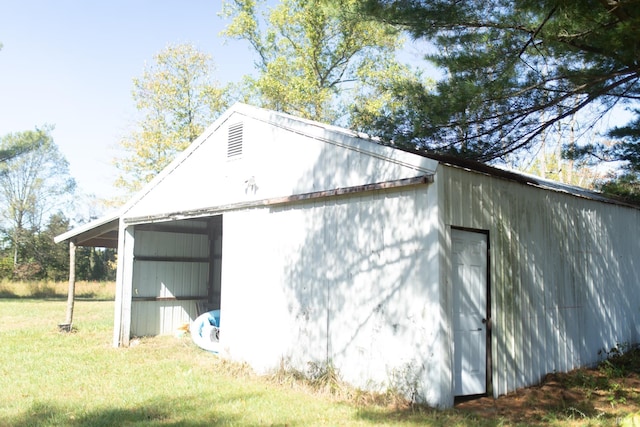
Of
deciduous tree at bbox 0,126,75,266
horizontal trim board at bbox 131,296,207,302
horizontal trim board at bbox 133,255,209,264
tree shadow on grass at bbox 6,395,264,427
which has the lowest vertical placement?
tree shadow on grass at bbox 6,395,264,427

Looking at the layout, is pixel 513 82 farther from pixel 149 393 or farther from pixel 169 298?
pixel 169 298

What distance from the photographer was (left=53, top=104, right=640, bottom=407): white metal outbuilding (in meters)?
6.61

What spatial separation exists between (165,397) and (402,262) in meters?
3.60

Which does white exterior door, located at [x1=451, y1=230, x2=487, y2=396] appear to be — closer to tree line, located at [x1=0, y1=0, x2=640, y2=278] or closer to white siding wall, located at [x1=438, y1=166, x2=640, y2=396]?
white siding wall, located at [x1=438, y1=166, x2=640, y2=396]

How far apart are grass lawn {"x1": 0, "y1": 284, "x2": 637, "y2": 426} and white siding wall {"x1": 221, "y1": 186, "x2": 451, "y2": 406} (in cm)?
46

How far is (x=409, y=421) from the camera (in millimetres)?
5750

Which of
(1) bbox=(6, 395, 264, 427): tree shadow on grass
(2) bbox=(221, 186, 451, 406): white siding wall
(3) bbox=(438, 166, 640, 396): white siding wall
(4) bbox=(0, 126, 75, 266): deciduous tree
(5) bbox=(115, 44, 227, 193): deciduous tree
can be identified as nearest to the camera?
(1) bbox=(6, 395, 264, 427): tree shadow on grass

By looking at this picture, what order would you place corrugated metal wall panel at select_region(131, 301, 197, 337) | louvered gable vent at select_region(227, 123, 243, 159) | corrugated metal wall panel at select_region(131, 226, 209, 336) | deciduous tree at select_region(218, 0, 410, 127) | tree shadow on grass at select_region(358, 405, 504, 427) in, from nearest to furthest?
tree shadow on grass at select_region(358, 405, 504, 427) < louvered gable vent at select_region(227, 123, 243, 159) < corrugated metal wall panel at select_region(131, 301, 197, 337) < corrugated metal wall panel at select_region(131, 226, 209, 336) < deciduous tree at select_region(218, 0, 410, 127)

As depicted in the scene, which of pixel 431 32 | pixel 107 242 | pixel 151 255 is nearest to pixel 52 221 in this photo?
pixel 107 242

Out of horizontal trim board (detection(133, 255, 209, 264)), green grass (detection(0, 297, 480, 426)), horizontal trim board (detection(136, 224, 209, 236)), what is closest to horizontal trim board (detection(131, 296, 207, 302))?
horizontal trim board (detection(133, 255, 209, 264))

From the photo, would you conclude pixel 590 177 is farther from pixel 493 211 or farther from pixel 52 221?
Answer: pixel 52 221

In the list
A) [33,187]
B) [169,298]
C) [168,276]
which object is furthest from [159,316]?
[33,187]

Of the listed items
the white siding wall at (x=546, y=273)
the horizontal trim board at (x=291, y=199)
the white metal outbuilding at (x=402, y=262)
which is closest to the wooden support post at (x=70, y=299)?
the horizontal trim board at (x=291, y=199)

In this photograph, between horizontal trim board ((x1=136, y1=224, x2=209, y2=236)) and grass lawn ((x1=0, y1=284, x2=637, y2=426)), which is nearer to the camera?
grass lawn ((x1=0, y1=284, x2=637, y2=426))
